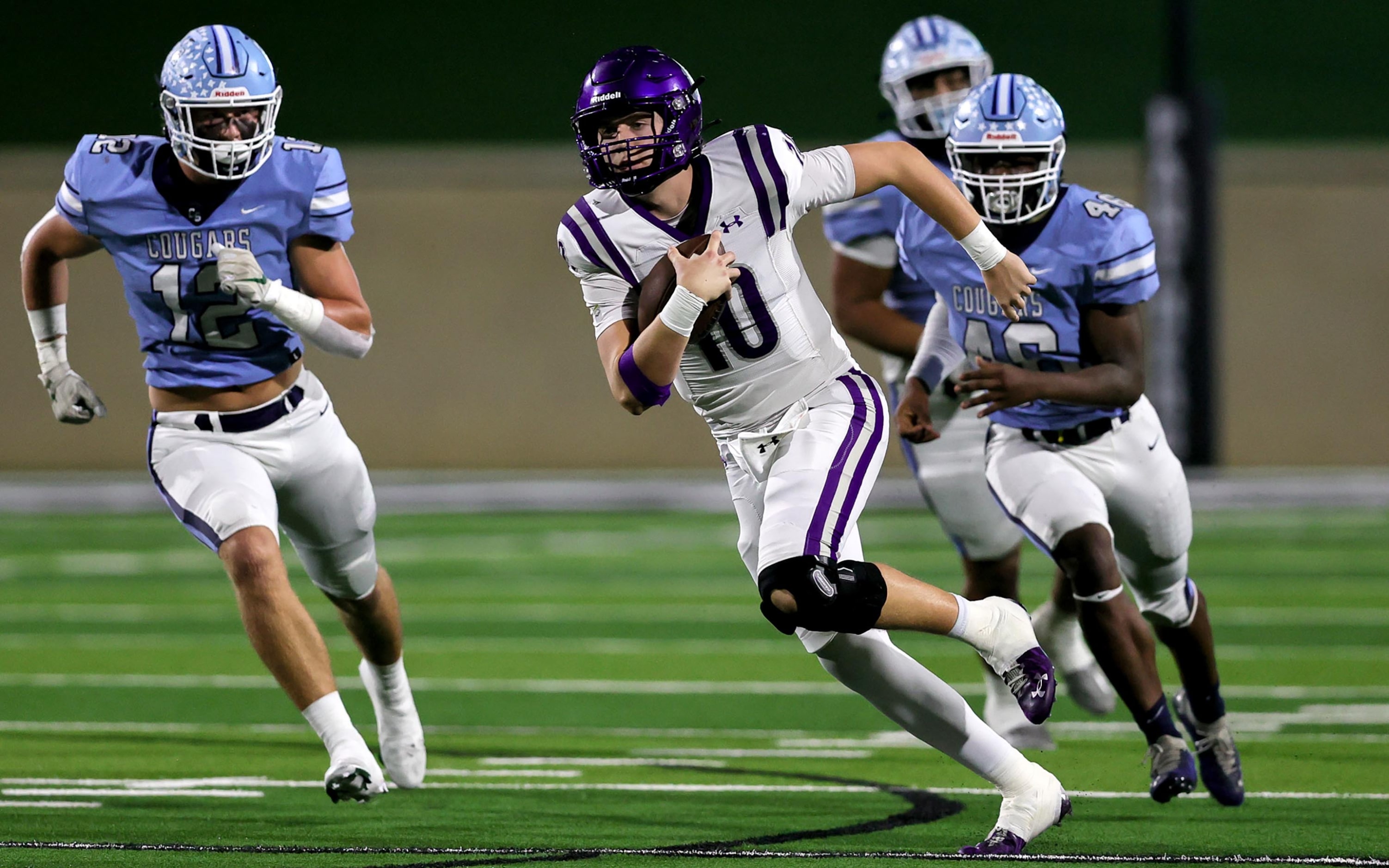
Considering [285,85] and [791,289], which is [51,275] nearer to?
[791,289]

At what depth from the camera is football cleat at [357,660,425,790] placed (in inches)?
198

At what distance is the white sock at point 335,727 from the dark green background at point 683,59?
48.2 ft

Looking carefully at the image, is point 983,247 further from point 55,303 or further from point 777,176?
point 55,303

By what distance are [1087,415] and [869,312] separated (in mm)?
1123

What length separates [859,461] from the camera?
3967 mm

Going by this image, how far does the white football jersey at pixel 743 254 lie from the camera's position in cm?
396

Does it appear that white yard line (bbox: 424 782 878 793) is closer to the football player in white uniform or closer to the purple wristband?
the football player in white uniform

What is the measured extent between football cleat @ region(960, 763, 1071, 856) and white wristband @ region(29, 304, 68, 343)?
2646 mm

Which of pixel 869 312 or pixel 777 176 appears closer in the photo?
pixel 777 176

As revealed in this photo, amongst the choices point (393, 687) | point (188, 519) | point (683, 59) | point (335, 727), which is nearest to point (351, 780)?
point (335, 727)

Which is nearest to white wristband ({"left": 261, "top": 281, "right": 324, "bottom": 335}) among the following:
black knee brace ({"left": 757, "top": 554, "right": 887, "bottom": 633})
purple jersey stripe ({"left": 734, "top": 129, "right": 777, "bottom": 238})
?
purple jersey stripe ({"left": 734, "top": 129, "right": 777, "bottom": 238})

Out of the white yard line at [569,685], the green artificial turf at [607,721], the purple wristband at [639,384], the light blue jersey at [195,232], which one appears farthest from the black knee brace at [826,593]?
the white yard line at [569,685]

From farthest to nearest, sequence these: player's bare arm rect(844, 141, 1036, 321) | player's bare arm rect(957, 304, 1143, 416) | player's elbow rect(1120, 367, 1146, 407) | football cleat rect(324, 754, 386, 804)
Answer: player's elbow rect(1120, 367, 1146, 407), player's bare arm rect(957, 304, 1143, 416), football cleat rect(324, 754, 386, 804), player's bare arm rect(844, 141, 1036, 321)

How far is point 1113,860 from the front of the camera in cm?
391
